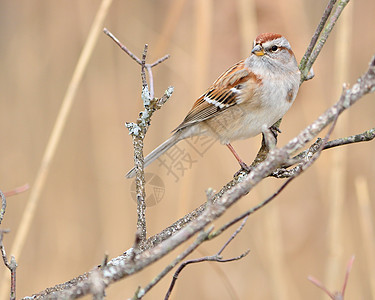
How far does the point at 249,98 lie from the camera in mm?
2014

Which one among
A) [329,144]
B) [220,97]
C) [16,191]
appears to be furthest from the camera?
[220,97]

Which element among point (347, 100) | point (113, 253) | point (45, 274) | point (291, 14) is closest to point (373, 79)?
point (347, 100)

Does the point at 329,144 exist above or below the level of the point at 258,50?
below

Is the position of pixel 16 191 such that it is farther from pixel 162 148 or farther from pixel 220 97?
pixel 220 97

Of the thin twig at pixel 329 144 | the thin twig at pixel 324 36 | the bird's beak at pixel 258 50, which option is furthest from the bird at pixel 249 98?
the thin twig at pixel 329 144

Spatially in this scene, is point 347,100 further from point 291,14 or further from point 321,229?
point 321,229

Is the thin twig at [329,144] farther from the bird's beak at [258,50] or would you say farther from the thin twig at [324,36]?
the bird's beak at [258,50]

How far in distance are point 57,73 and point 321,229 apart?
177cm

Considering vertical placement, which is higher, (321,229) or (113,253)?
(113,253)

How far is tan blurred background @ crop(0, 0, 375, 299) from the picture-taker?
2.11 m

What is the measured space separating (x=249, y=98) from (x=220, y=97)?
0.17 meters

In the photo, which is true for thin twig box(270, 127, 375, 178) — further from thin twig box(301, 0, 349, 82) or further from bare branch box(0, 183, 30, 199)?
bare branch box(0, 183, 30, 199)

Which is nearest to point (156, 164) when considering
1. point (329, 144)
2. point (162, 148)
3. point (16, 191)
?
point (162, 148)

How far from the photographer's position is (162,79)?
3467 millimetres
